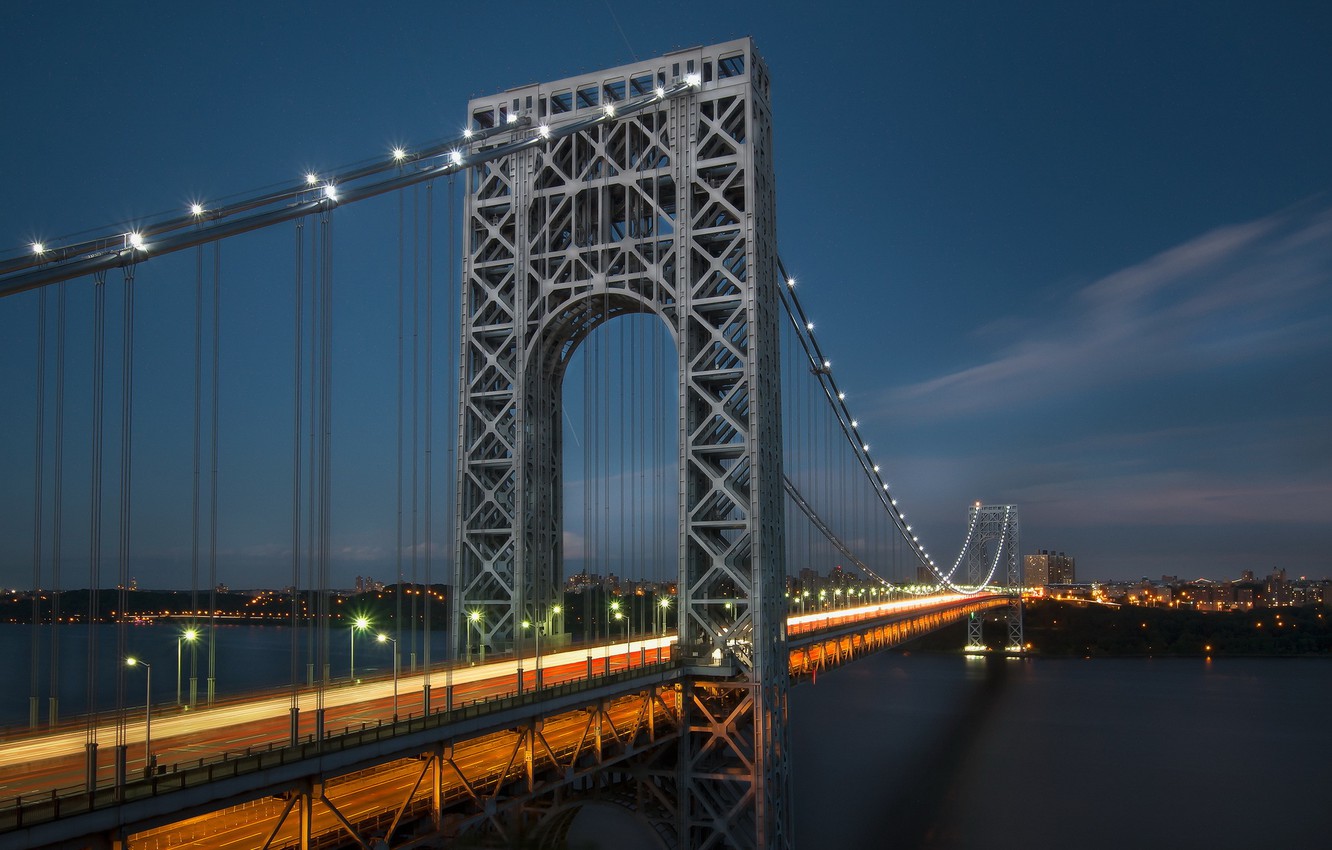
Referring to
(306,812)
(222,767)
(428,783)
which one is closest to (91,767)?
(222,767)

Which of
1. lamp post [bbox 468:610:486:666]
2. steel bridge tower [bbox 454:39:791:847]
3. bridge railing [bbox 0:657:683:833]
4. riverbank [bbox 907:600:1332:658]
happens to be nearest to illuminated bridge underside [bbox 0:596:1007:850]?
bridge railing [bbox 0:657:683:833]

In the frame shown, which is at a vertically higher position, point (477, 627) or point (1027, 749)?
point (477, 627)

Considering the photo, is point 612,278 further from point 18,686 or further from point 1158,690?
point 1158,690

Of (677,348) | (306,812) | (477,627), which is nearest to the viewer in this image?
(306,812)

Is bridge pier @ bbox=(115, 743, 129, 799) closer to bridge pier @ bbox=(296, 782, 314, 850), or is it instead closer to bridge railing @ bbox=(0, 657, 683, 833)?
bridge railing @ bbox=(0, 657, 683, 833)

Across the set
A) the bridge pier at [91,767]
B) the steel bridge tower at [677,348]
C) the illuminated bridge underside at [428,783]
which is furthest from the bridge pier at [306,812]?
the steel bridge tower at [677,348]

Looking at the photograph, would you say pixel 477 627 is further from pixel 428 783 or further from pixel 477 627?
pixel 428 783
